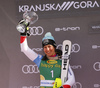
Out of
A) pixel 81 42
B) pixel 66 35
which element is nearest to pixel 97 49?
pixel 81 42

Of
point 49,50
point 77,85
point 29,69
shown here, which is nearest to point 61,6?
point 49,50

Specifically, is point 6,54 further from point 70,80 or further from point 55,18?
point 70,80

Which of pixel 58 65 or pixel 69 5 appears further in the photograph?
pixel 69 5

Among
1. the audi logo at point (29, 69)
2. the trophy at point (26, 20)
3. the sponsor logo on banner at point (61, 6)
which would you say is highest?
the sponsor logo on banner at point (61, 6)

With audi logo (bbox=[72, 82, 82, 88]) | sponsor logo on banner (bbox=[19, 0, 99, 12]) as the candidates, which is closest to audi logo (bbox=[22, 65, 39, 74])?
audi logo (bbox=[72, 82, 82, 88])

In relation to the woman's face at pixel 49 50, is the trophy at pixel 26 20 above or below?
above

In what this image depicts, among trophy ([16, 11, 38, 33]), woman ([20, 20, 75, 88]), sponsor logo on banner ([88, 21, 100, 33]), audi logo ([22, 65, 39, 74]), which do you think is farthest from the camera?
audi logo ([22, 65, 39, 74])

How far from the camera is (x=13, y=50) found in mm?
3277

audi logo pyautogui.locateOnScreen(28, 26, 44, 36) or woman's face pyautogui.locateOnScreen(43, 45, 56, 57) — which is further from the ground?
audi logo pyautogui.locateOnScreen(28, 26, 44, 36)

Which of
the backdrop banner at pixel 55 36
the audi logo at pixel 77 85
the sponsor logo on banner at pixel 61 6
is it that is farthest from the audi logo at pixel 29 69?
the sponsor logo on banner at pixel 61 6

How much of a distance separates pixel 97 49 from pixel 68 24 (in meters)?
0.56

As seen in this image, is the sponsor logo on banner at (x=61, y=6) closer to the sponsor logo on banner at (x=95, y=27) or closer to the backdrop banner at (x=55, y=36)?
the backdrop banner at (x=55, y=36)

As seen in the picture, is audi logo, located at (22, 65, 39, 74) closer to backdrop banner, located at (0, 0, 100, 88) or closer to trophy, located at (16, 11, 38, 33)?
backdrop banner, located at (0, 0, 100, 88)

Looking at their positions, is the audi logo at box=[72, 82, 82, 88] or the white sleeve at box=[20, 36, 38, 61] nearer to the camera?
the white sleeve at box=[20, 36, 38, 61]
